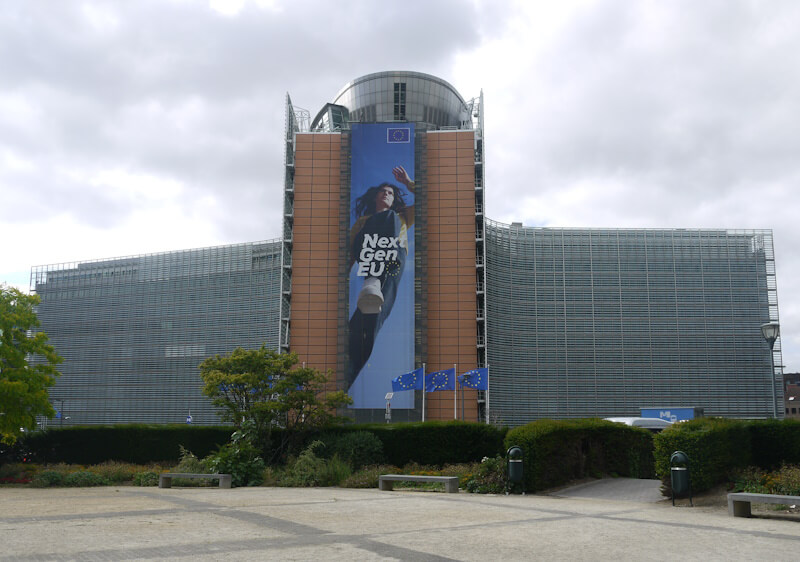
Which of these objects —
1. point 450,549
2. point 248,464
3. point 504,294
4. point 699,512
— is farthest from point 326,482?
point 504,294

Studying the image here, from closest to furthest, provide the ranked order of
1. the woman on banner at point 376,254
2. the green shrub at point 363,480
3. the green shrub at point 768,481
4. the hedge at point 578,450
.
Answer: the green shrub at point 768,481
the hedge at point 578,450
the green shrub at point 363,480
the woman on banner at point 376,254

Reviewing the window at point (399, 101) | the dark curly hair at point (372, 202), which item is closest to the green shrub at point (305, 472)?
the dark curly hair at point (372, 202)

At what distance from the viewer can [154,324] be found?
264 ft

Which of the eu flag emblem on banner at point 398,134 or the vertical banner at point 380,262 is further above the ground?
the eu flag emblem on banner at point 398,134

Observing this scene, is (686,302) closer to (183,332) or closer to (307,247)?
(307,247)

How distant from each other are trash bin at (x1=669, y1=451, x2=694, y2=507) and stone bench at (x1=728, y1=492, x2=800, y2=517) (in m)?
2.03

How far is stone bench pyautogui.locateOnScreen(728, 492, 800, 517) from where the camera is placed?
12266 millimetres

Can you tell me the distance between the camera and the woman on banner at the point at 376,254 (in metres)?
60.1

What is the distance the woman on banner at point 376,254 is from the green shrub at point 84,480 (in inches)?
1418

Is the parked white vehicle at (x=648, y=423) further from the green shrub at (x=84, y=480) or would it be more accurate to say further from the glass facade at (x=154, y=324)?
the glass facade at (x=154, y=324)

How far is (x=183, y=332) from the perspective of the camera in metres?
78.8

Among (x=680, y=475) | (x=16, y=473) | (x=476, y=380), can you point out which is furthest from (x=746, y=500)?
(x=476, y=380)

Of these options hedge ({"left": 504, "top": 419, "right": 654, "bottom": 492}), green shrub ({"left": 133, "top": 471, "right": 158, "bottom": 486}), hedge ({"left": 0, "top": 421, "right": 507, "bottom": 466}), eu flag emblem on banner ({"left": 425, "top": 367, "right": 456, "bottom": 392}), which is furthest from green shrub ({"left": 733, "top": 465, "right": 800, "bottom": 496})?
eu flag emblem on banner ({"left": 425, "top": 367, "right": 456, "bottom": 392})

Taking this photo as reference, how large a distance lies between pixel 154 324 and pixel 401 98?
121 ft
